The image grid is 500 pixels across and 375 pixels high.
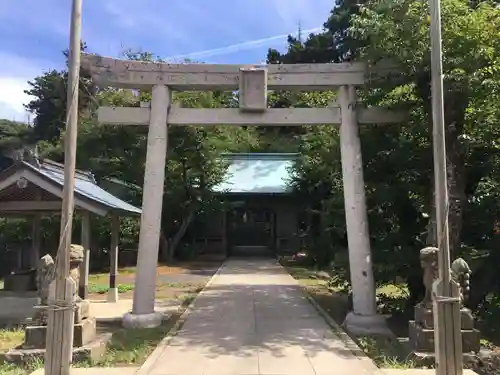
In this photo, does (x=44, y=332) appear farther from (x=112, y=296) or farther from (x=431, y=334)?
(x=112, y=296)

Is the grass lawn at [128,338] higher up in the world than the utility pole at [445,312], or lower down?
lower down

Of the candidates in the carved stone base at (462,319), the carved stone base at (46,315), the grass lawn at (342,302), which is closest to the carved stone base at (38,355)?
the carved stone base at (46,315)

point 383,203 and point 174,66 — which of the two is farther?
point 383,203

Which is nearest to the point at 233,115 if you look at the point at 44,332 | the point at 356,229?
the point at 356,229

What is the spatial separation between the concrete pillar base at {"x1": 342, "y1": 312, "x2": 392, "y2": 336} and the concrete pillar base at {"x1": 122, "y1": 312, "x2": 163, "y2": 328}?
3.56 metres

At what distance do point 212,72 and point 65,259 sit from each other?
552 centimetres

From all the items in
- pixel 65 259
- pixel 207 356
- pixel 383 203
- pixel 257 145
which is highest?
pixel 257 145

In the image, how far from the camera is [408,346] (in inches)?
297

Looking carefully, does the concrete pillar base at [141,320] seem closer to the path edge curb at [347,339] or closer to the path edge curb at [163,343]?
the path edge curb at [163,343]

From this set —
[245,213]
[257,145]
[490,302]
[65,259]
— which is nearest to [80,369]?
[65,259]

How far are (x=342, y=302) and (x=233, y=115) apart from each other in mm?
→ 5892

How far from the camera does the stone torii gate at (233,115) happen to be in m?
9.78

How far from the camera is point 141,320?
9.61 m

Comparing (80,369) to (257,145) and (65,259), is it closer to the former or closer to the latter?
(65,259)
